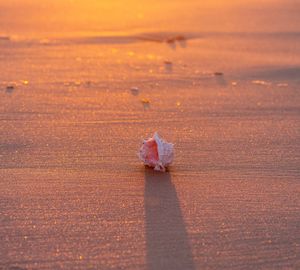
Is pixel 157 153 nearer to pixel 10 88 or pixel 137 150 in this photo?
pixel 137 150

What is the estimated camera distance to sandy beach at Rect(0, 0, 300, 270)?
5.55ft

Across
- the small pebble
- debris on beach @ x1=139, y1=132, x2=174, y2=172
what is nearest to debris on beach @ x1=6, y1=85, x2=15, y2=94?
the small pebble

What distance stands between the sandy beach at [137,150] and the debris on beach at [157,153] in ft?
0.10

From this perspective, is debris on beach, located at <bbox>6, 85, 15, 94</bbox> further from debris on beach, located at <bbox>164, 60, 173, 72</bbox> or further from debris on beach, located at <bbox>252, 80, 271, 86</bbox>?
A: debris on beach, located at <bbox>252, 80, 271, 86</bbox>

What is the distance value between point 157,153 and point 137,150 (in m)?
0.23

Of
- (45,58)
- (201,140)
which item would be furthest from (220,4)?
(201,140)

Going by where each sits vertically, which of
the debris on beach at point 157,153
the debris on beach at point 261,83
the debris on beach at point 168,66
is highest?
the debris on beach at point 168,66

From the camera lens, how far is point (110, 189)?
203 cm

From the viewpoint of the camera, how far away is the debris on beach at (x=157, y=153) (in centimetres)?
216

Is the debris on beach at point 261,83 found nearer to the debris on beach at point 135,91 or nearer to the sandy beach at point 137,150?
the sandy beach at point 137,150

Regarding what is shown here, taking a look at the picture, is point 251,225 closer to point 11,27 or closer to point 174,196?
point 174,196

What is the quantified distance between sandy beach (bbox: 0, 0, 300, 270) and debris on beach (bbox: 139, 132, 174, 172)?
31 millimetres

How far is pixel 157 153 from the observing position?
7.11 ft

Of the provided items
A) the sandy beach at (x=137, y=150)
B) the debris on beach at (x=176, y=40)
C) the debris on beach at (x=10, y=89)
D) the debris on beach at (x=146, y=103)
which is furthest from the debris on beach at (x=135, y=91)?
the debris on beach at (x=176, y=40)
